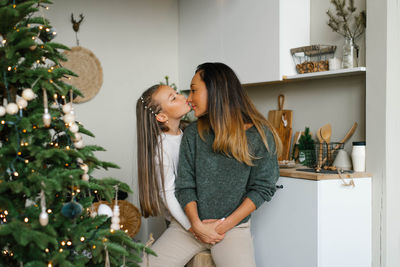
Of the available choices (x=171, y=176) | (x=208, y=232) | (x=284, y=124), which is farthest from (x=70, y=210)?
(x=284, y=124)

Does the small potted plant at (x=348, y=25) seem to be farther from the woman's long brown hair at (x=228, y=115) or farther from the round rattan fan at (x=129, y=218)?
the round rattan fan at (x=129, y=218)

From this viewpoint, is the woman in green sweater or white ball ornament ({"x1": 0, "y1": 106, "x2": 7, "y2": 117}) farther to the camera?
the woman in green sweater

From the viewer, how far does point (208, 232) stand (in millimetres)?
1736

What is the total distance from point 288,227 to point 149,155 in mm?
801

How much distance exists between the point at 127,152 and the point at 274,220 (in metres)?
1.64

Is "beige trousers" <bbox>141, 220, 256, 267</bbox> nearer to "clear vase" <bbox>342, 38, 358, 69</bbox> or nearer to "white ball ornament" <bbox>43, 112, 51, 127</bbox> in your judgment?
"white ball ornament" <bbox>43, 112, 51, 127</bbox>

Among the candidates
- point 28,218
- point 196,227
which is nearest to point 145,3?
point 196,227

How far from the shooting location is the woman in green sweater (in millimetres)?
1760

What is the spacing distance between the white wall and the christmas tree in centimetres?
198

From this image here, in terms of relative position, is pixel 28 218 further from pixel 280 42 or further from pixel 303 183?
pixel 280 42

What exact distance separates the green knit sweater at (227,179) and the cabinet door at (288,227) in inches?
10.4

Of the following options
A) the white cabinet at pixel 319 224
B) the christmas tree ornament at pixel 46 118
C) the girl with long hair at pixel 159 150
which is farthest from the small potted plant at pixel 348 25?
the christmas tree ornament at pixel 46 118

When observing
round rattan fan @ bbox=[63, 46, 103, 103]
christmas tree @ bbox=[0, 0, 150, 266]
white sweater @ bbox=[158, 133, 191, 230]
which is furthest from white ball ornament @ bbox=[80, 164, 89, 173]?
round rattan fan @ bbox=[63, 46, 103, 103]

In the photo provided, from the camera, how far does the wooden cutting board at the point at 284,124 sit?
105 inches
